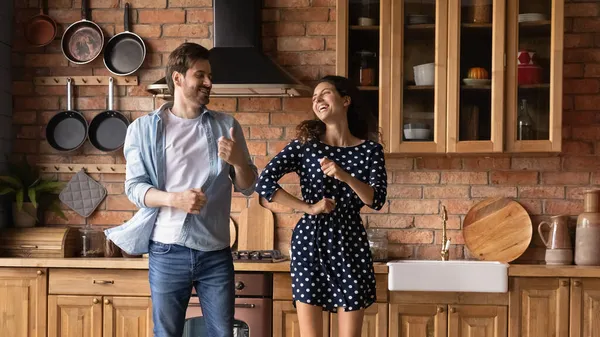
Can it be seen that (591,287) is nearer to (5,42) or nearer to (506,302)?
(506,302)

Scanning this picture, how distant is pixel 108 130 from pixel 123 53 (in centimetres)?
44

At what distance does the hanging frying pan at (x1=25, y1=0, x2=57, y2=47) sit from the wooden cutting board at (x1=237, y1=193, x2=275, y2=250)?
1496 mm

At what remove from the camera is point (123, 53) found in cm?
463

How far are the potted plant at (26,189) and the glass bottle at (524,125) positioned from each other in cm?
248

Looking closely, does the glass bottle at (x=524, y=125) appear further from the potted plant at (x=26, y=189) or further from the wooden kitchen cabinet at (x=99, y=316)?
the potted plant at (x=26, y=189)

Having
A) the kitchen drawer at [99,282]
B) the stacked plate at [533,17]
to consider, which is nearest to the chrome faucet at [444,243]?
the stacked plate at [533,17]

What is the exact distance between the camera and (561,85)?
402 cm

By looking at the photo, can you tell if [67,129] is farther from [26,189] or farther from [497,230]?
[497,230]

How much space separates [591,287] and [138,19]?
277cm

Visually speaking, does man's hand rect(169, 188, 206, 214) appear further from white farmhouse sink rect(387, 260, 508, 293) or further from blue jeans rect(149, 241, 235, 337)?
white farmhouse sink rect(387, 260, 508, 293)

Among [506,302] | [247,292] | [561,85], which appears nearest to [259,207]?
[247,292]

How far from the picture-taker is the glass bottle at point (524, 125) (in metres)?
4.06

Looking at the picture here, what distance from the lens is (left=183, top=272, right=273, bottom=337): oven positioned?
3.95 metres

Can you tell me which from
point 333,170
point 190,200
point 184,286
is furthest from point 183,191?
point 333,170
